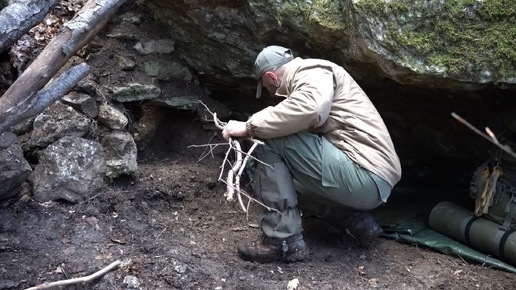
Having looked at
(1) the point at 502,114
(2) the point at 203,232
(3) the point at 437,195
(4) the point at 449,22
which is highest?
(4) the point at 449,22

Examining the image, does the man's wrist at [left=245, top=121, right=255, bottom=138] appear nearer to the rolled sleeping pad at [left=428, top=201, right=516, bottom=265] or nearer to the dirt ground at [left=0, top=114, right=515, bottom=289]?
the dirt ground at [left=0, top=114, right=515, bottom=289]

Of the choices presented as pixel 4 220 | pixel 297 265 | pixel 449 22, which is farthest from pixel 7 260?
pixel 449 22

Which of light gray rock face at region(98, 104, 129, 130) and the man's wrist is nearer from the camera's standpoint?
the man's wrist

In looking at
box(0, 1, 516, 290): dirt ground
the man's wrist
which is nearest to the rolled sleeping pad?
box(0, 1, 516, 290): dirt ground

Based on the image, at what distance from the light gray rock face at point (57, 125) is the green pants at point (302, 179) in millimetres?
1244

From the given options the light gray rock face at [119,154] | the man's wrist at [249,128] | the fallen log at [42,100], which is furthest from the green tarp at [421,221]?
the fallen log at [42,100]

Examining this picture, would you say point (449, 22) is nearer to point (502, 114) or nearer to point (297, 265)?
point (502, 114)

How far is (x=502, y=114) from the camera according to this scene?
4.10m

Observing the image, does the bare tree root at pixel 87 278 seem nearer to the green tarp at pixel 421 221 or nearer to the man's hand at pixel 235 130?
the man's hand at pixel 235 130

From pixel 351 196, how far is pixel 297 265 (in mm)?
541

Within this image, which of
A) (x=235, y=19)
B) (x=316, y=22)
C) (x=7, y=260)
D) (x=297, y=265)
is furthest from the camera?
→ (x=235, y=19)

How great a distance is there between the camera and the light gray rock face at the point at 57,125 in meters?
3.95

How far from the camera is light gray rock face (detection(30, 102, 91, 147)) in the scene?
155 inches

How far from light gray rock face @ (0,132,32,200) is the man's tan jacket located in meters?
1.35
